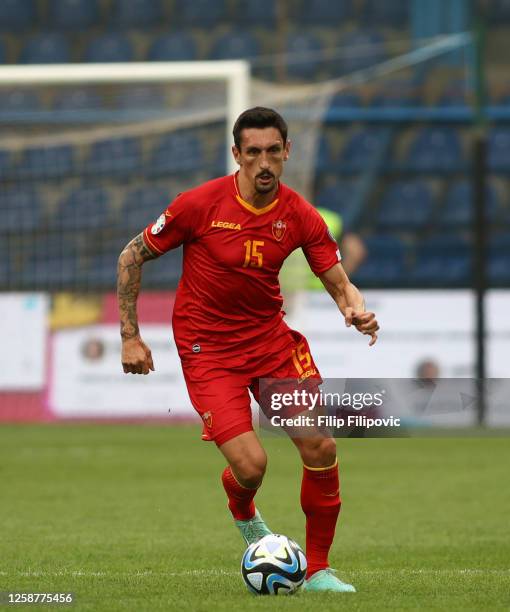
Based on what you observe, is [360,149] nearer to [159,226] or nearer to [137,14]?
[137,14]

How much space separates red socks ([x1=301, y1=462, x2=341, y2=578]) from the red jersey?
1.98 ft

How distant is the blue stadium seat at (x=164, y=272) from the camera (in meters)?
16.1

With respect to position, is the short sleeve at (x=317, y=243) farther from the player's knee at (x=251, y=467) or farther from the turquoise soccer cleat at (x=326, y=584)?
the turquoise soccer cleat at (x=326, y=584)

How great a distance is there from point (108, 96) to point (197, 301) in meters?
9.62

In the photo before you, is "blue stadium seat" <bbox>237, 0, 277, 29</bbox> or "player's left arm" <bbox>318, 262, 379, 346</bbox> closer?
"player's left arm" <bbox>318, 262, 379, 346</bbox>

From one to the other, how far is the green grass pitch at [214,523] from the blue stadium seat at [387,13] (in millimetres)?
9834

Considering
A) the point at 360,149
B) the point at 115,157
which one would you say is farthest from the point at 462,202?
the point at 115,157

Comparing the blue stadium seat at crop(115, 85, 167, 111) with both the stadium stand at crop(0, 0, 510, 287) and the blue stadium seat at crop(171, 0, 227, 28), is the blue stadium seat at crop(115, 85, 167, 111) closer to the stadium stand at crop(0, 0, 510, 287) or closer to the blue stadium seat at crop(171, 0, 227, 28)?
the stadium stand at crop(0, 0, 510, 287)

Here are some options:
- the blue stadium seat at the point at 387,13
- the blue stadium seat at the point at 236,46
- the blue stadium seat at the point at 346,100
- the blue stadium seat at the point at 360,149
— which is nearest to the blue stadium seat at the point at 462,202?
the blue stadium seat at the point at 360,149

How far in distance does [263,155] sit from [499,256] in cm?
1399

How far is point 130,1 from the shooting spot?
23.0 meters

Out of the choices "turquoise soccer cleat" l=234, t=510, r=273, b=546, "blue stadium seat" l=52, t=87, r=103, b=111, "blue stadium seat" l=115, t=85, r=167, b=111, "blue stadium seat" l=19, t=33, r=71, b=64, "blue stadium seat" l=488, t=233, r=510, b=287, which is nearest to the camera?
"turquoise soccer cleat" l=234, t=510, r=273, b=546

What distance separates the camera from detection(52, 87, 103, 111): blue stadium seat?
1512 centimetres

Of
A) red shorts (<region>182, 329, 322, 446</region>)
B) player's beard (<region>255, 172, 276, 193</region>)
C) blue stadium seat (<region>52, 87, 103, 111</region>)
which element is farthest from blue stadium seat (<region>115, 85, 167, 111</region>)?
player's beard (<region>255, 172, 276, 193</region>)
